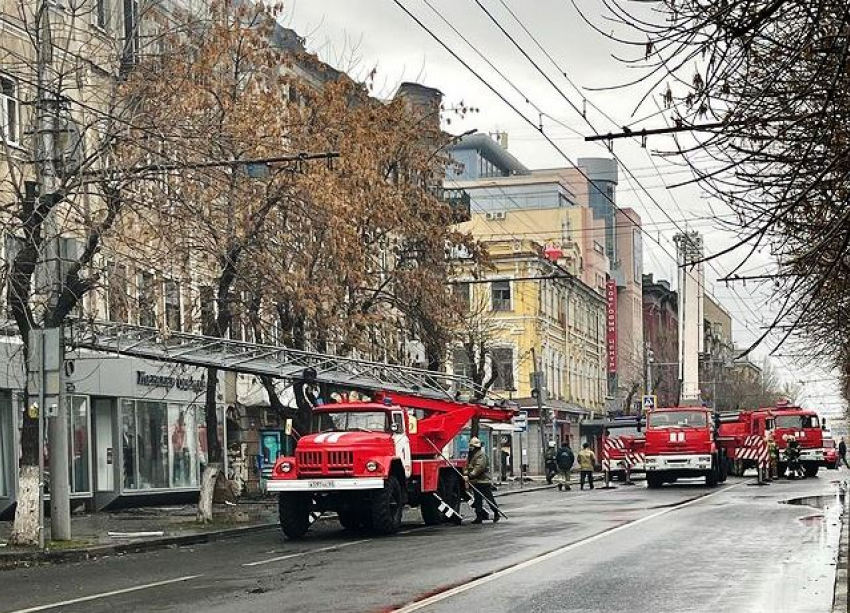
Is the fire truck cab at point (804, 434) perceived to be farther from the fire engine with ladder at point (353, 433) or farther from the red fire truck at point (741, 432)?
the fire engine with ladder at point (353, 433)

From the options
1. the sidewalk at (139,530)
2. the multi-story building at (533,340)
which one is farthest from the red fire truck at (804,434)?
the sidewalk at (139,530)

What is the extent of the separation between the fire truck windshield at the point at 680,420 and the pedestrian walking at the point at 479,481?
18845 millimetres

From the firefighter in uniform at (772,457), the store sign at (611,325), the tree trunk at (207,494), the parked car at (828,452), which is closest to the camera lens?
the tree trunk at (207,494)

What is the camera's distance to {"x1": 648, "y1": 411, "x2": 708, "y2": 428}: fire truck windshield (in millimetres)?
46969

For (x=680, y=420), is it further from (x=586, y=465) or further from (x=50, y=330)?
(x=50, y=330)

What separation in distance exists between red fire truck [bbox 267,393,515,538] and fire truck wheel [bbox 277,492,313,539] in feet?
0.06

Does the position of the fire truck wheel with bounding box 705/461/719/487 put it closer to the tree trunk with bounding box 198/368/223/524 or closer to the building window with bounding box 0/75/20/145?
the tree trunk with bounding box 198/368/223/524

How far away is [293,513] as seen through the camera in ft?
82.9

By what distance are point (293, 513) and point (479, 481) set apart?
16.8 ft

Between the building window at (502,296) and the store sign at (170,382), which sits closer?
the store sign at (170,382)

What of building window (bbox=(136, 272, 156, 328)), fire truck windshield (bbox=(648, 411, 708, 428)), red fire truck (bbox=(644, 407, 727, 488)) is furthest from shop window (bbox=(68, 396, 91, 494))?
fire truck windshield (bbox=(648, 411, 708, 428))

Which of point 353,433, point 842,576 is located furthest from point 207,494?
point 842,576

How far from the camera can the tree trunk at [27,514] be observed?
22.5 m

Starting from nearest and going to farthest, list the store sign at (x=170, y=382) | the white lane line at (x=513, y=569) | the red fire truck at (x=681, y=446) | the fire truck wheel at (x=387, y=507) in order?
the white lane line at (x=513, y=569), the fire truck wheel at (x=387, y=507), the store sign at (x=170, y=382), the red fire truck at (x=681, y=446)
